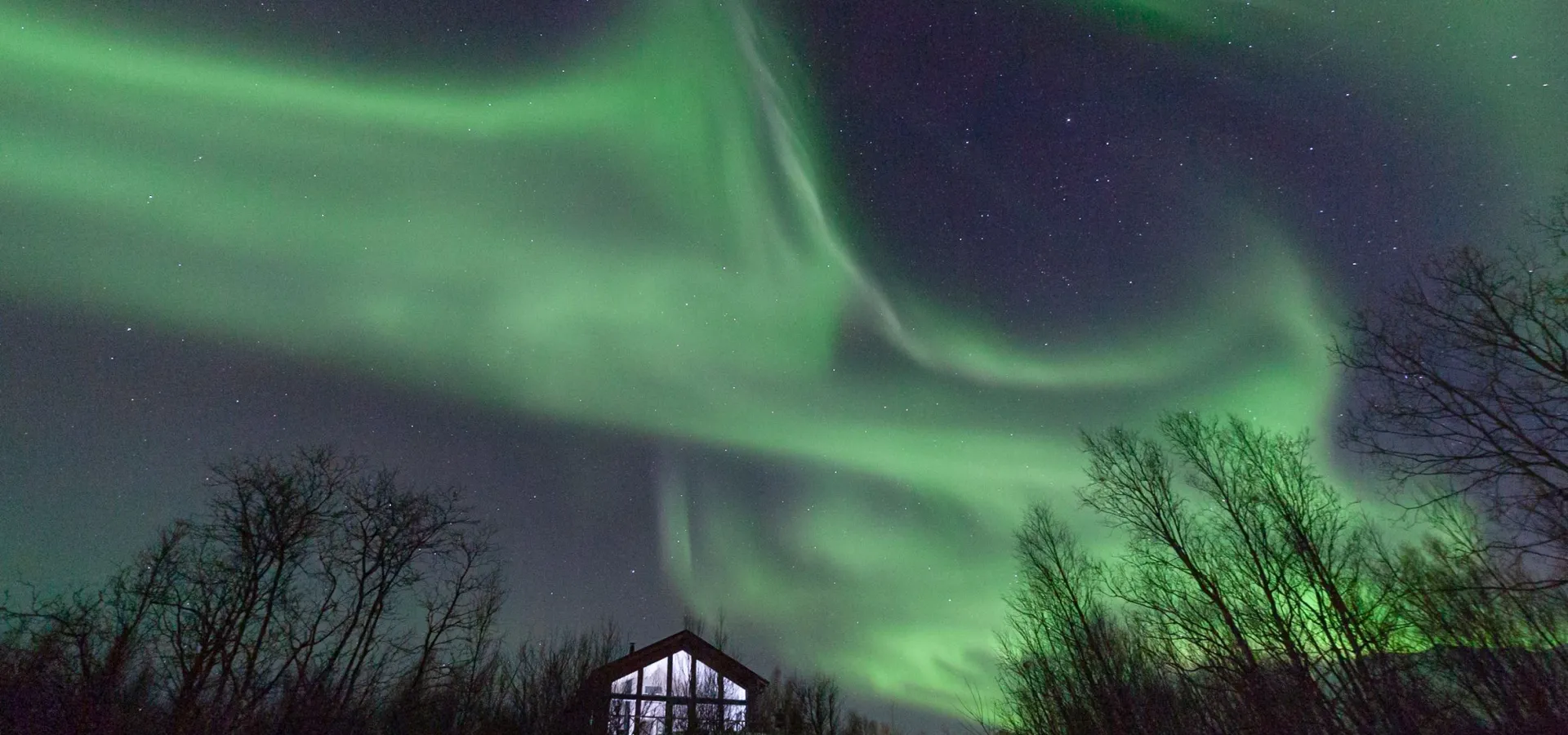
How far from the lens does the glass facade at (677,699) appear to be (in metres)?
43.7

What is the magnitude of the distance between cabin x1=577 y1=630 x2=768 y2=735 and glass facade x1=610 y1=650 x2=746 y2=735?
0.16ft

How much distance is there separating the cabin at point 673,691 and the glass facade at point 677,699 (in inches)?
1.9

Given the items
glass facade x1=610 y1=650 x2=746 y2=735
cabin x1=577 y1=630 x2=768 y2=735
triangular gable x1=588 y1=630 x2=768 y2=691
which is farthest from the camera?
triangular gable x1=588 y1=630 x2=768 y2=691

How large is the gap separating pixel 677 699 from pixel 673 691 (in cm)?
56

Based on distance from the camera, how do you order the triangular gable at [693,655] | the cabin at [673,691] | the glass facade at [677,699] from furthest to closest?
the triangular gable at [693,655]
the glass facade at [677,699]
the cabin at [673,691]

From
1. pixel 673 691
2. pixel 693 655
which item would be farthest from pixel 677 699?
pixel 693 655

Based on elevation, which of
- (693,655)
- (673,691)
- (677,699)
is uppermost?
(693,655)

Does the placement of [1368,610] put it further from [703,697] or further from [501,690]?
[501,690]

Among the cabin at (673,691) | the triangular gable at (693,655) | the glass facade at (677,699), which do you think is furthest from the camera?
the triangular gable at (693,655)

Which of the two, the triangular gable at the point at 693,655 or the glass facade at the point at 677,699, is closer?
the glass facade at the point at 677,699

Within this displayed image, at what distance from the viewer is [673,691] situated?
46.3 meters

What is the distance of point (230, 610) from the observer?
26.8 metres

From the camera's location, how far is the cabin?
4322 cm

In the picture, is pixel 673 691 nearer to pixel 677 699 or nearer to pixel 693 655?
pixel 677 699
